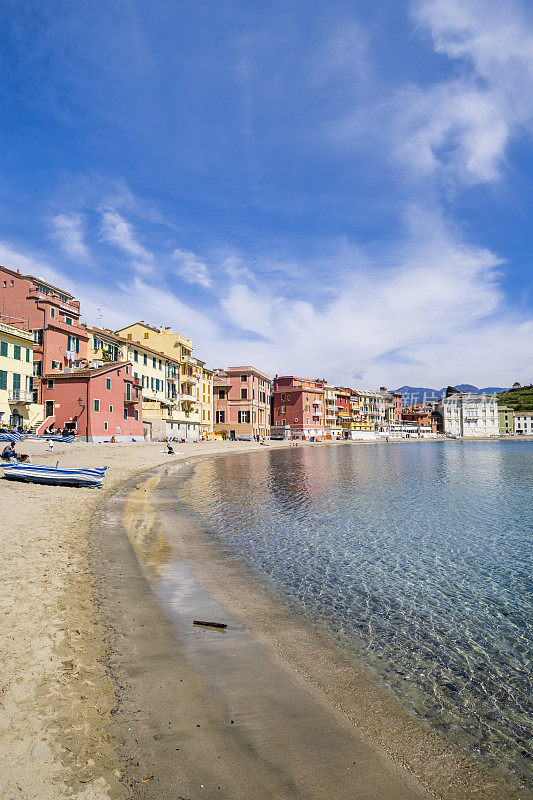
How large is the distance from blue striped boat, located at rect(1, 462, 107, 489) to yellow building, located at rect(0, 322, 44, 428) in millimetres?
18914

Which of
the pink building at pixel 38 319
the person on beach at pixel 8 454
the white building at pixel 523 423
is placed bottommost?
the person on beach at pixel 8 454

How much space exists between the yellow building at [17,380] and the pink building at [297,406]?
76.2 m

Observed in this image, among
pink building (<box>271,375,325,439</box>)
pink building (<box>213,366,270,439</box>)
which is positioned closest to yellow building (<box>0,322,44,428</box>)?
pink building (<box>213,366,270,439</box>)

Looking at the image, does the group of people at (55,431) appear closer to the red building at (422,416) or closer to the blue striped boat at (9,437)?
the blue striped boat at (9,437)

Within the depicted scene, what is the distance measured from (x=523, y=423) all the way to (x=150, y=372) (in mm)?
171858

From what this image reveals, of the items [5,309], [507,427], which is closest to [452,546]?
[5,309]

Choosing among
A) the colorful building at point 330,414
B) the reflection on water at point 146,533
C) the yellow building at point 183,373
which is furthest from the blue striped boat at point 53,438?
the colorful building at point 330,414

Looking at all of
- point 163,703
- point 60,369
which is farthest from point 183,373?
point 163,703

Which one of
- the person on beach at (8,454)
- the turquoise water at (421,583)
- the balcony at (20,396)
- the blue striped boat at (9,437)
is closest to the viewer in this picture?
the turquoise water at (421,583)

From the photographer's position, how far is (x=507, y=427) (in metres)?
184

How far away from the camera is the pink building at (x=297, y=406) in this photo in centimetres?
11400

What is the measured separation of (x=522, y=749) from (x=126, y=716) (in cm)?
452

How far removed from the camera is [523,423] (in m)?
183

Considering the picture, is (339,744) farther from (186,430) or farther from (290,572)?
(186,430)
